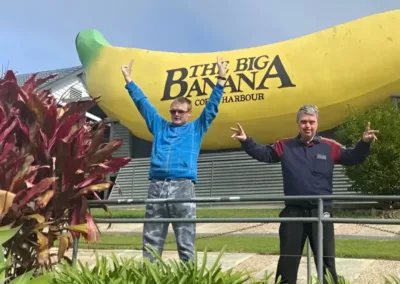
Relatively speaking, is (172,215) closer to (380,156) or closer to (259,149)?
(259,149)

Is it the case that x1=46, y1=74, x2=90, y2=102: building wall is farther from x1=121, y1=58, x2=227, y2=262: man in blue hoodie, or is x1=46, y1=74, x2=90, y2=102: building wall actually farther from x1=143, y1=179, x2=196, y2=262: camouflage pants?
x1=143, y1=179, x2=196, y2=262: camouflage pants

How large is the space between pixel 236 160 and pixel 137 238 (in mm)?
10604

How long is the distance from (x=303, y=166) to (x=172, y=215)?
105cm

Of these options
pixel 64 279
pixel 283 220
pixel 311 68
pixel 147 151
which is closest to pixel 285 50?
pixel 311 68

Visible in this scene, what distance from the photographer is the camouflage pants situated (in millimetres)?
3834

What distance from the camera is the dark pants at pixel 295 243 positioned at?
139 inches

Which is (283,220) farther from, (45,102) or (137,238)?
(45,102)

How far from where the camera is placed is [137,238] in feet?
14.4

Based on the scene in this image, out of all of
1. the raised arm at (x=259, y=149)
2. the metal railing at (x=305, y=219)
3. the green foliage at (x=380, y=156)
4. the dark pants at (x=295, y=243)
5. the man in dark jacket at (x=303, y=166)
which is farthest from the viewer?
the green foliage at (x=380, y=156)

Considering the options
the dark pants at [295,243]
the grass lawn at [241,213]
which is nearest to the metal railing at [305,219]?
the dark pants at [295,243]

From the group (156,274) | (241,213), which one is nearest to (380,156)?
(241,213)

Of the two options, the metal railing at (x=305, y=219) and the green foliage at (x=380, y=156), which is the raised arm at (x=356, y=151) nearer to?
the metal railing at (x=305, y=219)

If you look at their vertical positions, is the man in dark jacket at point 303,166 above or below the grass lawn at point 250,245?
above

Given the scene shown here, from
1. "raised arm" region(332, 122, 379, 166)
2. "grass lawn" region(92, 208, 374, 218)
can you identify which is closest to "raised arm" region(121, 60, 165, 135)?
"raised arm" region(332, 122, 379, 166)
